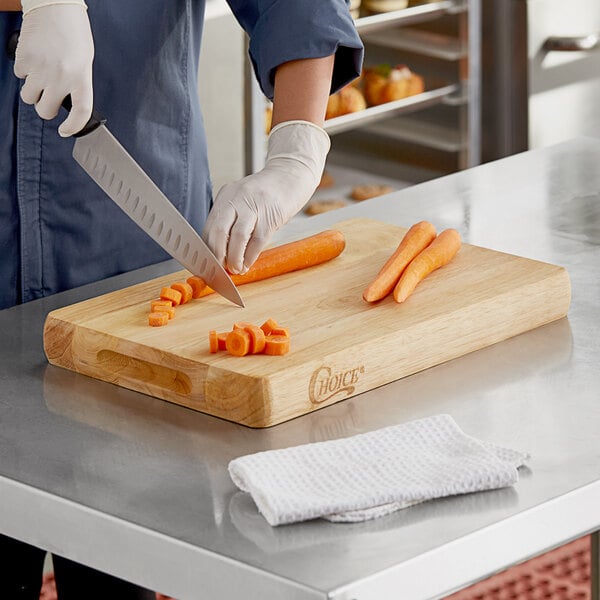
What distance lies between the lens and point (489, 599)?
2586 mm

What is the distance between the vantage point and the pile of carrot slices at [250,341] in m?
1.40

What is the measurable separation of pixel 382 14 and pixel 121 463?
281 cm

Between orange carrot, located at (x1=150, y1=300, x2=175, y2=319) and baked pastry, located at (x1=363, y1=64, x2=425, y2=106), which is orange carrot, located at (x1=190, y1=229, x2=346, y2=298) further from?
baked pastry, located at (x1=363, y1=64, x2=425, y2=106)

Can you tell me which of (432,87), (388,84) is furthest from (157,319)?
(432,87)

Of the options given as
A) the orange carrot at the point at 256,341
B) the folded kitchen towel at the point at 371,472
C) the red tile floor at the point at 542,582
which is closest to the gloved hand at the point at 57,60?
the orange carrot at the point at 256,341

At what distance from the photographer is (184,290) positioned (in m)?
1.58

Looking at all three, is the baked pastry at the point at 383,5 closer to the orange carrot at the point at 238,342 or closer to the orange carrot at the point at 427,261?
the orange carrot at the point at 427,261

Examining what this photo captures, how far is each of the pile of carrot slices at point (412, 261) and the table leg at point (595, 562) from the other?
475 millimetres

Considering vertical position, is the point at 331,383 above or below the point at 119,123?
below

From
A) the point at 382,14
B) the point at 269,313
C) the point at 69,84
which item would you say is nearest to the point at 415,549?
the point at 269,313

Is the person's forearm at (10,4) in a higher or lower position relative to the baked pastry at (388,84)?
higher

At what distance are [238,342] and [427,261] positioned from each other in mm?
331

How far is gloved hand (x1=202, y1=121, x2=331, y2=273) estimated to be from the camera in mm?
1601

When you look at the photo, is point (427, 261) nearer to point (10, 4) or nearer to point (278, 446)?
point (278, 446)
